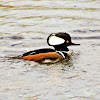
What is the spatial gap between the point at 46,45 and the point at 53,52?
6.66 feet

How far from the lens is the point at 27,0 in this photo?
2033 cm

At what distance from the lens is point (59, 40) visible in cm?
1019

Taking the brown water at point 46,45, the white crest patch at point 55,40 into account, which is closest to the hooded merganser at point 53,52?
the white crest patch at point 55,40

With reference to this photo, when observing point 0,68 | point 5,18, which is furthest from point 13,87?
point 5,18

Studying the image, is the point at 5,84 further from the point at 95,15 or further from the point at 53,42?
the point at 95,15

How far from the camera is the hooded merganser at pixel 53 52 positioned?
9.62 m

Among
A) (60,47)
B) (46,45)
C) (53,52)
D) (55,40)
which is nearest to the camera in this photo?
(53,52)

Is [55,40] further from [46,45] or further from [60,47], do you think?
[46,45]

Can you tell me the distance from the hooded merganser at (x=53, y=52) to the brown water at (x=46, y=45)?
9.1 inches

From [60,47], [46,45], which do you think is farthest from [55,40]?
[46,45]

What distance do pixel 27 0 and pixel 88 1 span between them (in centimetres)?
348

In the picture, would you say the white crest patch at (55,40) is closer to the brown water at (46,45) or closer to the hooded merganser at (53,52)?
the hooded merganser at (53,52)

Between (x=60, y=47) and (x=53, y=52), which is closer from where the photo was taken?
(x=53, y=52)

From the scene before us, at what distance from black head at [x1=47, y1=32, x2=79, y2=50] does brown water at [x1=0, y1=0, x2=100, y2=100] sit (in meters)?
0.46
